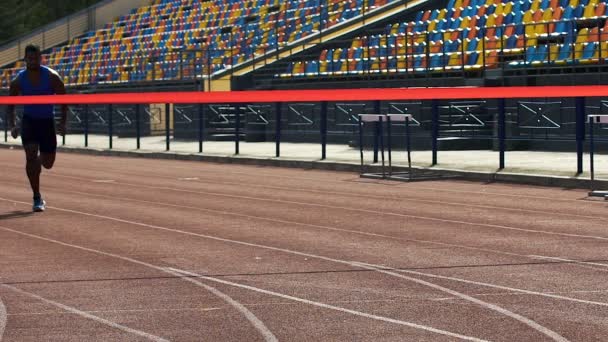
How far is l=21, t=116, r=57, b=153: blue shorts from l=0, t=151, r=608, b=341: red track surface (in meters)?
0.90

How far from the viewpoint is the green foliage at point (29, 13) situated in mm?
78812

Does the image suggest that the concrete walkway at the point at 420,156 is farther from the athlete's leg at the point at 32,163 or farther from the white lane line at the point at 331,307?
the white lane line at the point at 331,307

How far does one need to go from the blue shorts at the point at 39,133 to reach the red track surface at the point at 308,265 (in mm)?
903

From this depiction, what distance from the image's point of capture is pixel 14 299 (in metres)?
9.62

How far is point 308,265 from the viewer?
11336 millimetres

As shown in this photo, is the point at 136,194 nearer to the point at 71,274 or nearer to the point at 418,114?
the point at 71,274

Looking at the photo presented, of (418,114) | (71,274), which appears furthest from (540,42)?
(71,274)

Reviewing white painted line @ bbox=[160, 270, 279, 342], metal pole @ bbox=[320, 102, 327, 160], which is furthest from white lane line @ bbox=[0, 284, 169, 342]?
metal pole @ bbox=[320, 102, 327, 160]

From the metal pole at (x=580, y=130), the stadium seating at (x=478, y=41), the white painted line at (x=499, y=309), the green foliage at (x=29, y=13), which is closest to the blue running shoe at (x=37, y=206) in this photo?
the white painted line at (x=499, y=309)

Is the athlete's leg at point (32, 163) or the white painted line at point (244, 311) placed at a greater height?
the athlete's leg at point (32, 163)

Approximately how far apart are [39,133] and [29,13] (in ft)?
222

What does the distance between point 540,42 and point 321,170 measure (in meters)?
7.54

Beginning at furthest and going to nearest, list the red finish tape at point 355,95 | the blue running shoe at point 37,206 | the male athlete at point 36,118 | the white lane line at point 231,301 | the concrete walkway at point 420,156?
the concrete walkway at point 420,156
the red finish tape at point 355,95
the blue running shoe at point 37,206
the male athlete at point 36,118
the white lane line at point 231,301

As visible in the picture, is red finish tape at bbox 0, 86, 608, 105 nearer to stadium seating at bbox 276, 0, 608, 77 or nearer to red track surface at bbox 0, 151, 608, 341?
red track surface at bbox 0, 151, 608, 341
